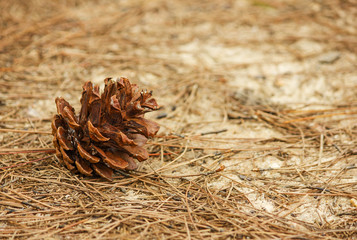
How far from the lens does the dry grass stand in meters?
1.51

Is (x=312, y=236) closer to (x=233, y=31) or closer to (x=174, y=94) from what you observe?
(x=174, y=94)

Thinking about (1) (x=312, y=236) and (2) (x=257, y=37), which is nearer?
(1) (x=312, y=236)

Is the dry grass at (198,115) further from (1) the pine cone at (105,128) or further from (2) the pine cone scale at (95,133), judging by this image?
(2) the pine cone scale at (95,133)

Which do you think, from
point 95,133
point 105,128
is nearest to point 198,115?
point 105,128

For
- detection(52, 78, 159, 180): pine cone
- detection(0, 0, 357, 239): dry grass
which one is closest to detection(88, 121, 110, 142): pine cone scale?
detection(52, 78, 159, 180): pine cone

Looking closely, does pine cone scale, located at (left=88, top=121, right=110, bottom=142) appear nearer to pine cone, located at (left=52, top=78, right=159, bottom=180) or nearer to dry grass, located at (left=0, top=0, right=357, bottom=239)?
pine cone, located at (left=52, top=78, right=159, bottom=180)

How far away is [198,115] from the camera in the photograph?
2.57m

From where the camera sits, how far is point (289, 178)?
1.87m

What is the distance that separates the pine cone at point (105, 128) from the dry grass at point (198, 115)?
0.12 meters

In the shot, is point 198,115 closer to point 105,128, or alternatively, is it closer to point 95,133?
point 105,128

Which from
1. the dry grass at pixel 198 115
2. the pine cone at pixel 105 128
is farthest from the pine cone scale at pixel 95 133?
the dry grass at pixel 198 115

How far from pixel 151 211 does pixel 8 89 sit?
5.95 feet

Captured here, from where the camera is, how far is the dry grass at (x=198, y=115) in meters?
1.51

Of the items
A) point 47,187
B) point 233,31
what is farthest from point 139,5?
point 47,187
